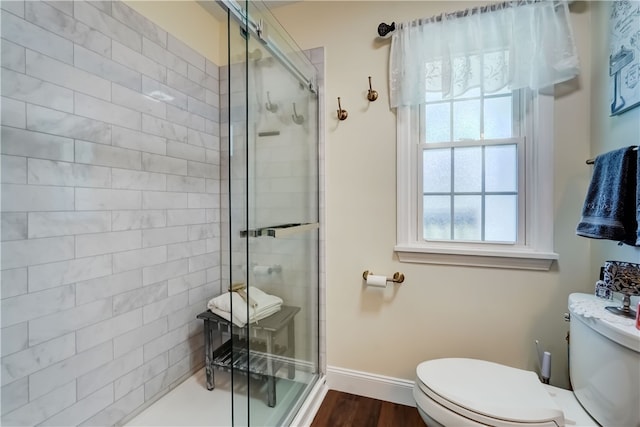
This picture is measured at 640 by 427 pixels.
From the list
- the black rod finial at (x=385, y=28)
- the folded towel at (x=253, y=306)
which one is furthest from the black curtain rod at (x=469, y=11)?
the folded towel at (x=253, y=306)

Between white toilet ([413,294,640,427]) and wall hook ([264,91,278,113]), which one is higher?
wall hook ([264,91,278,113])

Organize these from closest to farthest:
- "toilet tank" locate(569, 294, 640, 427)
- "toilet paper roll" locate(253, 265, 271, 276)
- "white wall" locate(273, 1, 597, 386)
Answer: "toilet tank" locate(569, 294, 640, 427) < "toilet paper roll" locate(253, 265, 271, 276) < "white wall" locate(273, 1, 597, 386)

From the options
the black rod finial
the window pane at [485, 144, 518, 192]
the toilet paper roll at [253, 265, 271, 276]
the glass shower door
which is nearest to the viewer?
the glass shower door

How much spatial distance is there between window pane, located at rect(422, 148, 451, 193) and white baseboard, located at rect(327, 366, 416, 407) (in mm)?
1109

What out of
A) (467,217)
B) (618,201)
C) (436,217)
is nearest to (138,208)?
(436,217)

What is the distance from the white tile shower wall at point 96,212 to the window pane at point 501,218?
1761 millimetres

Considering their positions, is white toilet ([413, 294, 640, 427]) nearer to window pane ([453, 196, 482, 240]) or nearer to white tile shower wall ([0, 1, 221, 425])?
window pane ([453, 196, 482, 240])

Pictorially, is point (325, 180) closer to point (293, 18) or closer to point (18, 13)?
point (293, 18)

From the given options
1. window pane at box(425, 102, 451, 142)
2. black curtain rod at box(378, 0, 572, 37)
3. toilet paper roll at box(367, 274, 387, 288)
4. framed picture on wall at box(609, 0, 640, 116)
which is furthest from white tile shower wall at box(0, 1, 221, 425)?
framed picture on wall at box(609, 0, 640, 116)

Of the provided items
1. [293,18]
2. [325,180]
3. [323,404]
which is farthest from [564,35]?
[323,404]

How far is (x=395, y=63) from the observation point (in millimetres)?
1560

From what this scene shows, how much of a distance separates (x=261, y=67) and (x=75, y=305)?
4.42 ft

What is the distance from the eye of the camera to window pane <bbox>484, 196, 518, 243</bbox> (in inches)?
58.1

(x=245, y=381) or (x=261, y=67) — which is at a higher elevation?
(x=261, y=67)
